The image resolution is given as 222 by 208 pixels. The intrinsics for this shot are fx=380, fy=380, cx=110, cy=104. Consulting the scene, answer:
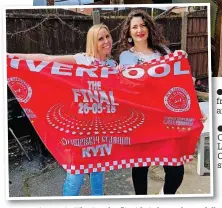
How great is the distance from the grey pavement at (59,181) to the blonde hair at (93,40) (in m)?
0.82

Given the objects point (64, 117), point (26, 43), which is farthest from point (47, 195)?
point (26, 43)

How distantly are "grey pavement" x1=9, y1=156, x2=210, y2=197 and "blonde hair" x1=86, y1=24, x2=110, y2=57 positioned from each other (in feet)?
2.68

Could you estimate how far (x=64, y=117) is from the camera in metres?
2.65

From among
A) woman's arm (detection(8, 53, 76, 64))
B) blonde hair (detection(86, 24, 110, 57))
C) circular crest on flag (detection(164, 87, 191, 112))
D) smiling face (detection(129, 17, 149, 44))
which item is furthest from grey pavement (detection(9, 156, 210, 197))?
smiling face (detection(129, 17, 149, 44))

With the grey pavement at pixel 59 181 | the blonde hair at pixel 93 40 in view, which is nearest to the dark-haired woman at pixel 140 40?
→ the blonde hair at pixel 93 40

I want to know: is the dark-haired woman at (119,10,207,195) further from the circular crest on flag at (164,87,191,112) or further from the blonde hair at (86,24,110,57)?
the circular crest on flag at (164,87,191,112)

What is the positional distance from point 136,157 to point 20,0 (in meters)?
1.36

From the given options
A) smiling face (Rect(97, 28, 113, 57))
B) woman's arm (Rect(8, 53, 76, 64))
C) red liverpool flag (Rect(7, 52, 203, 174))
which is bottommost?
red liverpool flag (Rect(7, 52, 203, 174))

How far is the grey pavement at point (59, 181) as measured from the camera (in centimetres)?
270

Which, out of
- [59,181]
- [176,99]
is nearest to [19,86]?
[59,181]

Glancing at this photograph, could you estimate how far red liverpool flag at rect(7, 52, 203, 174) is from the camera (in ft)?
8.61

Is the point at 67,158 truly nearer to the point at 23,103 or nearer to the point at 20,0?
the point at 23,103

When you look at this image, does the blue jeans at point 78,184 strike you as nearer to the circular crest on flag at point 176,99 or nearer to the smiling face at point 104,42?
the circular crest on flag at point 176,99

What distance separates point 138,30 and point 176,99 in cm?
55
